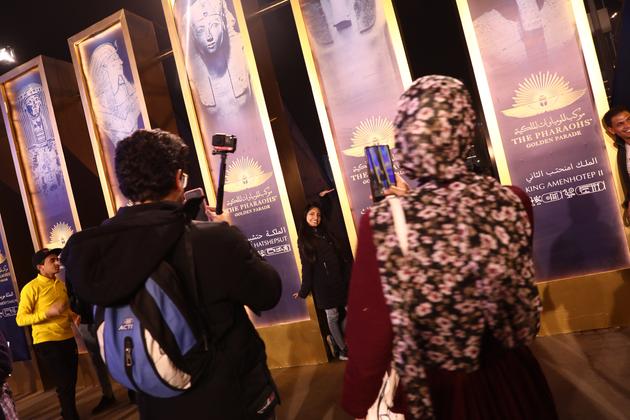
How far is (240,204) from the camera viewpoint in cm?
549

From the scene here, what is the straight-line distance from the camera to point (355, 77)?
15.8 feet

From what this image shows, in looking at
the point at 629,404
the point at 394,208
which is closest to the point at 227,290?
the point at 394,208

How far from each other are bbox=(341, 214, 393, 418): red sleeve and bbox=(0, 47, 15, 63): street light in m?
7.46

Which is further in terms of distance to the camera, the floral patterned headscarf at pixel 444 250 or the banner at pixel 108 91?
the banner at pixel 108 91

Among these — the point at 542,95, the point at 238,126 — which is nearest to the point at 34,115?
the point at 238,126

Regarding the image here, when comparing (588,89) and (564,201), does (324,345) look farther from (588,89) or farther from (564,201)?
(588,89)

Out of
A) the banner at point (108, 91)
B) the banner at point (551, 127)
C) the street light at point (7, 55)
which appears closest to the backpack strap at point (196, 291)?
the banner at point (551, 127)

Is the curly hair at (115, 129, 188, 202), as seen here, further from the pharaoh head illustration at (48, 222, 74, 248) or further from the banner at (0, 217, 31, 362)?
the banner at (0, 217, 31, 362)

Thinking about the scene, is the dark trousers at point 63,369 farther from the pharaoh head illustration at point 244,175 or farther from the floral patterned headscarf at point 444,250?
A: the floral patterned headscarf at point 444,250

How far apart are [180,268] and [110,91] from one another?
5443 mm

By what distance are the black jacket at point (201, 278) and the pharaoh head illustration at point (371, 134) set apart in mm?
3325

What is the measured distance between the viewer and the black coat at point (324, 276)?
4.94m

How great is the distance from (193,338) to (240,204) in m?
4.10

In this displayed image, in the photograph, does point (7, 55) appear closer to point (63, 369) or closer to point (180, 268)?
point (63, 369)
